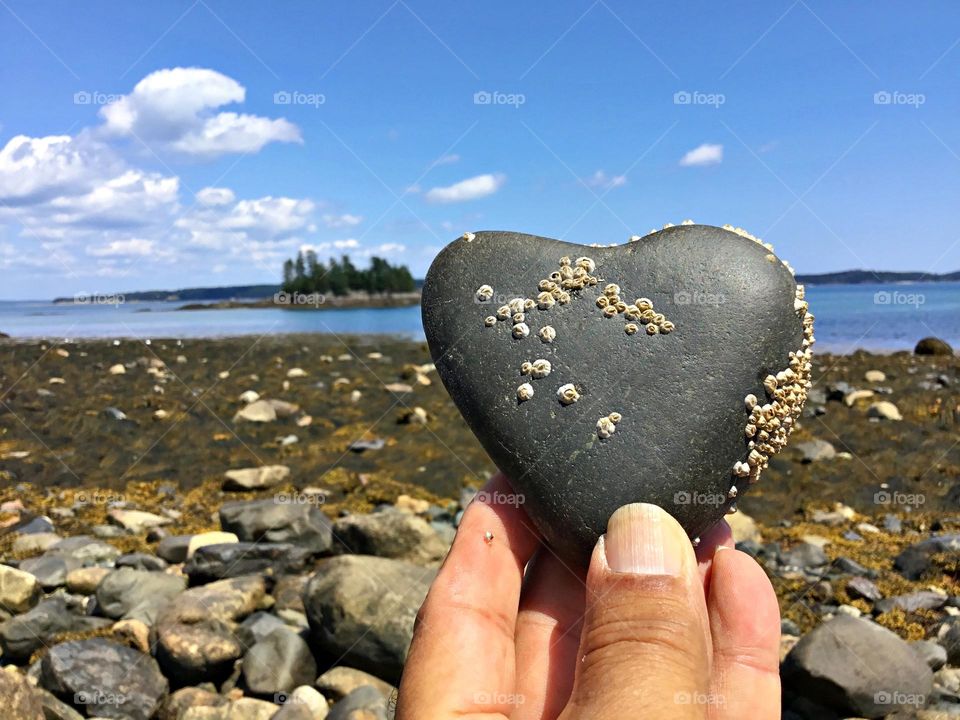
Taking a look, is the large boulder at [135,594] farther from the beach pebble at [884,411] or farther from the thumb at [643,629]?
the beach pebble at [884,411]

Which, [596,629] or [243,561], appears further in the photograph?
[243,561]

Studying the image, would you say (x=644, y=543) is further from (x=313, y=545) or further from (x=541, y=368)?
(x=313, y=545)

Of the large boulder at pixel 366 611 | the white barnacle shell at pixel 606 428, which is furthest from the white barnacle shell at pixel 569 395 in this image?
the large boulder at pixel 366 611

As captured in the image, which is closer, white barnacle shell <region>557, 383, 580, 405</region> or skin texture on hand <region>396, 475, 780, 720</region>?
skin texture on hand <region>396, 475, 780, 720</region>

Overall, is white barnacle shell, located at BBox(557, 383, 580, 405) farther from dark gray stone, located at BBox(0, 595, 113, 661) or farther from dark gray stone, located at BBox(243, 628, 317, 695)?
dark gray stone, located at BBox(0, 595, 113, 661)

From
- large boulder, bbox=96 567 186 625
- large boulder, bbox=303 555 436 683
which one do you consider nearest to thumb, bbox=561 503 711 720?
large boulder, bbox=303 555 436 683

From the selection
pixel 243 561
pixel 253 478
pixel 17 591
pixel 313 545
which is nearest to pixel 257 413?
pixel 253 478

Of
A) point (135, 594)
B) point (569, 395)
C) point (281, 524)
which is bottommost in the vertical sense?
point (135, 594)
